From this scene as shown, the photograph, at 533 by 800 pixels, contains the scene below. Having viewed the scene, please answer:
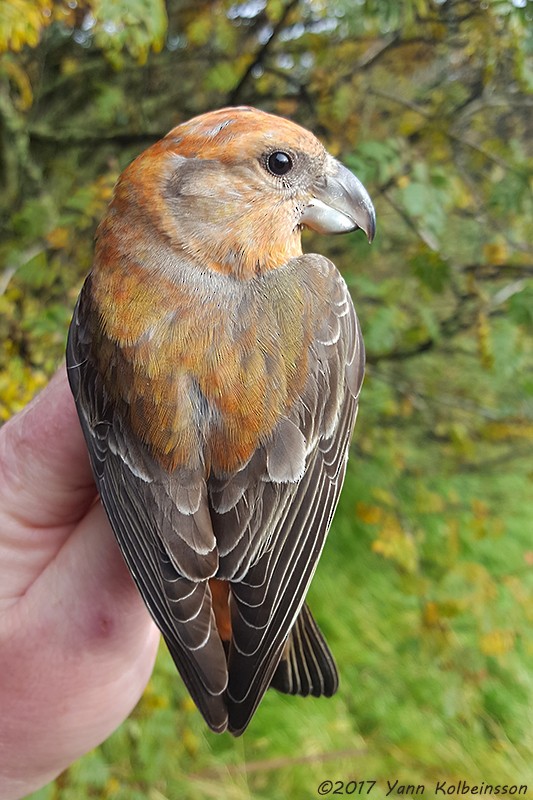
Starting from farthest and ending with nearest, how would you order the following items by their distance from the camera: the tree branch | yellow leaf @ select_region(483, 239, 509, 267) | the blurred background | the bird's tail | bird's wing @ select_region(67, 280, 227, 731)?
yellow leaf @ select_region(483, 239, 509, 267) → the tree branch → the blurred background → the bird's tail → bird's wing @ select_region(67, 280, 227, 731)

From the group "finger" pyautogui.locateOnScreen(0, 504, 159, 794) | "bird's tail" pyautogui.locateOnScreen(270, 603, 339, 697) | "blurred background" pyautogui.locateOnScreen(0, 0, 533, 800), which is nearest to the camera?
"finger" pyautogui.locateOnScreen(0, 504, 159, 794)

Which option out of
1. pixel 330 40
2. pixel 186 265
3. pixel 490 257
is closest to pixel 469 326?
pixel 490 257

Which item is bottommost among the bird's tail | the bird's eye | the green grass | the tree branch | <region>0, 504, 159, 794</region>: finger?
the green grass

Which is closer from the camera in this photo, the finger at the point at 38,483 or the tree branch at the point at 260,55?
the finger at the point at 38,483

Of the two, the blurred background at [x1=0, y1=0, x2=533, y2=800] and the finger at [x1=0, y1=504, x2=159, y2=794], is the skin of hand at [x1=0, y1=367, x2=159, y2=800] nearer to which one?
the finger at [x1=0, y1=504, x2=159, y2=794]

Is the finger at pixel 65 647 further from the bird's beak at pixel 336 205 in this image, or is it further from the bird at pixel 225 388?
the bird's beak at pixel 336 205

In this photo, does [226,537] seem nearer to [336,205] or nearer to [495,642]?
[336,205]

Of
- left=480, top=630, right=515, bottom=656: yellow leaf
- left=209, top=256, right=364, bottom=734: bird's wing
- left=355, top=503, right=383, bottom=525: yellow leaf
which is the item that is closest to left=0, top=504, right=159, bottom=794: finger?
left=209, top=256, right=364, bottom=734: bird's wing

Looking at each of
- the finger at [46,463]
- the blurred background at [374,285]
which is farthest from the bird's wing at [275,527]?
the blurred background at [374,285]

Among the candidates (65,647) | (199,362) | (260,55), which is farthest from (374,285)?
(65,647)
